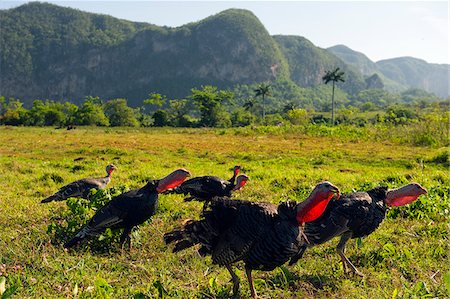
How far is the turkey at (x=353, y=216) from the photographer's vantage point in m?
4.88

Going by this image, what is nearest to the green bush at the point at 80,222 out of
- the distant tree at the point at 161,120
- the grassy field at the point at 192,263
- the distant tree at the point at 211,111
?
the grassy field at the point at 192,263

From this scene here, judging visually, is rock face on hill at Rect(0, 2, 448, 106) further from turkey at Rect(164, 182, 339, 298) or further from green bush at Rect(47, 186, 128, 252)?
turkey at Rect(164, 182, 339, 298)

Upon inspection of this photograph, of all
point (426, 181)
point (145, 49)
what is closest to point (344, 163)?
point (426, 181)

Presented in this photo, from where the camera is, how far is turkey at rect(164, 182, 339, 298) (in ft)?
12.9

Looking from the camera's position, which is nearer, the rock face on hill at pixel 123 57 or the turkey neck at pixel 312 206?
the turkey neck at pixel 312 206

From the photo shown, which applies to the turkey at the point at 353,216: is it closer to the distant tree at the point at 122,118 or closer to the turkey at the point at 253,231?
the turkey at the point at 253,231

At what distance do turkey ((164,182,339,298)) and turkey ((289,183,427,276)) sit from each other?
2.83 feet

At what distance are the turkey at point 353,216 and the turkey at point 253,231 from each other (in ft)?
2.83

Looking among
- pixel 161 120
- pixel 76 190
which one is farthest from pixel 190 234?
pixel 161 120

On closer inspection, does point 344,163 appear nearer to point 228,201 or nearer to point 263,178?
point 263,178

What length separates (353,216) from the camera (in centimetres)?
502

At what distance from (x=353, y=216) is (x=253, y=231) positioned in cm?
170

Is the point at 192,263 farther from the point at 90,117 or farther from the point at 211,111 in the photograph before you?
the point at 211,111

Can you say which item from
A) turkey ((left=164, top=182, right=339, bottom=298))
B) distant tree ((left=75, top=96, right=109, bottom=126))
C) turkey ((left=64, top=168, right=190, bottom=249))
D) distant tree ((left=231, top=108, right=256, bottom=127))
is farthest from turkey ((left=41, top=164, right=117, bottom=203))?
distant tree ((left=231, top=108, right=256, bottom=127))
